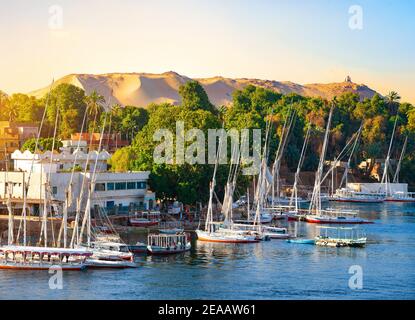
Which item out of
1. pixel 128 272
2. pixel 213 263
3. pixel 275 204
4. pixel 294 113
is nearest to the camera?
pixel 128 272

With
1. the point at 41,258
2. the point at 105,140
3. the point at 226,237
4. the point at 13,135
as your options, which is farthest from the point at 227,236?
the point at 13,135

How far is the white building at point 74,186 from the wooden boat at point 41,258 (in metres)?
13.4

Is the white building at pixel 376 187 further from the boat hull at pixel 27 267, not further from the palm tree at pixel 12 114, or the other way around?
the boat hull at pixel 27 267

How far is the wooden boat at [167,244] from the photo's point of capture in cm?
6400

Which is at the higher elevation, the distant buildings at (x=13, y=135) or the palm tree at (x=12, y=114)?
the palm tree at (x=12, y=114)

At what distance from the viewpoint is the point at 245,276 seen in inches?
2224

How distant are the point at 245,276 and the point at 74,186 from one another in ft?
87.1

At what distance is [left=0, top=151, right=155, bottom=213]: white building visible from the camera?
7656 centimetres

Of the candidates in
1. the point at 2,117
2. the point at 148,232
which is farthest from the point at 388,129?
the point at 148,232

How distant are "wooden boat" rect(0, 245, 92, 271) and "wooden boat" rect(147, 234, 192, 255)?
6950mm

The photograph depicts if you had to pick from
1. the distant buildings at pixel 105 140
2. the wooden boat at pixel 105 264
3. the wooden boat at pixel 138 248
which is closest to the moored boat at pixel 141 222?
the wooden boat at pixel 138 248

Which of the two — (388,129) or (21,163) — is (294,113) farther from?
(21,163)

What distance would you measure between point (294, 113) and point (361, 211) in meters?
35.5
